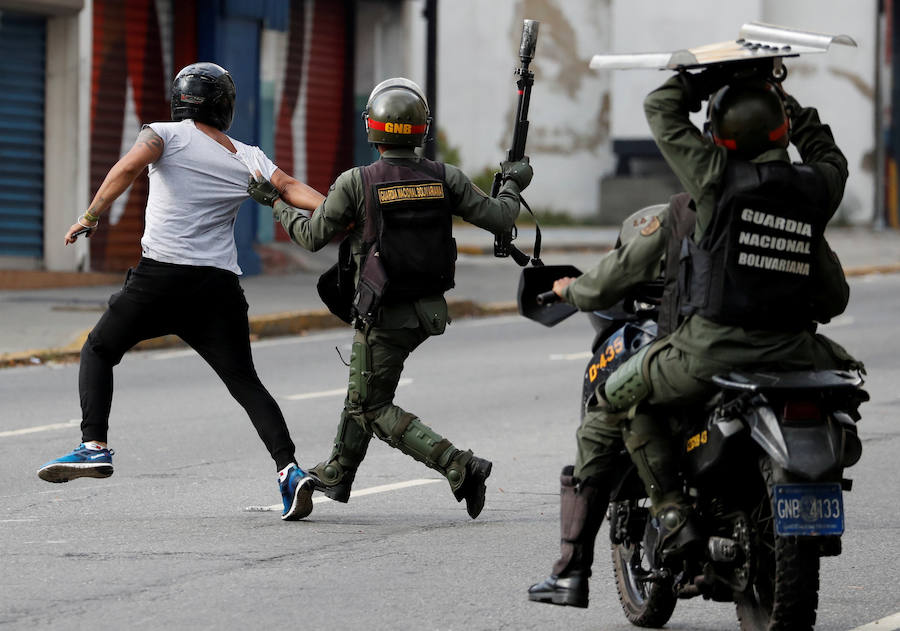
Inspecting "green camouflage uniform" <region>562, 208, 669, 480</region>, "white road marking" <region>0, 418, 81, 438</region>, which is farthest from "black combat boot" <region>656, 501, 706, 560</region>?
"white road marking" <region>0, 418, 81, 438</region>

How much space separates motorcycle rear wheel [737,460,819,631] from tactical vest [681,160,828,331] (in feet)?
1.45

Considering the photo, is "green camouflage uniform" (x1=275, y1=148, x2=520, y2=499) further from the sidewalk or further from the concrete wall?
the concrete wall

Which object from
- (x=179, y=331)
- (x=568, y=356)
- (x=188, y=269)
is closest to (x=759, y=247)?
(x=188, y=269)

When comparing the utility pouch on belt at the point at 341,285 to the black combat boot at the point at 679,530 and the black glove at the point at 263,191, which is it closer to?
the black glove at the point at 263,191

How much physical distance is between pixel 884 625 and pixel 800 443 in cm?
120

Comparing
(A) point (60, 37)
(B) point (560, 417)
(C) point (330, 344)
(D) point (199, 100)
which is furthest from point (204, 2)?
(D) point (199, 100)

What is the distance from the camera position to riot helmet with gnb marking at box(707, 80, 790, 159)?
4.80m

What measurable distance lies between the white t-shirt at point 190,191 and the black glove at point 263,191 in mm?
227

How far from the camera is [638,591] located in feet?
17.9

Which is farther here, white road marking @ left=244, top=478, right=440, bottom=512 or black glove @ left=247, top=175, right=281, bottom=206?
white road marking @ left=244, top=478, right=440, bottom=512

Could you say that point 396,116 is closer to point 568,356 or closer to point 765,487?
point 765,487

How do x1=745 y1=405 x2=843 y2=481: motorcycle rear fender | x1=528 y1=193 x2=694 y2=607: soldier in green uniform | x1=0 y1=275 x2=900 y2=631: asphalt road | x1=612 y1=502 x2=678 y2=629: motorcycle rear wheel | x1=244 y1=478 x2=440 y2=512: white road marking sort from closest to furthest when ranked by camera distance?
x1=745 y1=405 x2=843 y2=481: motorcycle rear fender
x1=528 y1=193 x2=694 y2=607: soldier in green uniform
x1=612 y1=502 x2=678 y2=629: motorcycle rear wheel
x1=0 y1=275 x2=900 y2=631: asphalt road
x1=244 y1=478 x2=440 y2=512: white road marking

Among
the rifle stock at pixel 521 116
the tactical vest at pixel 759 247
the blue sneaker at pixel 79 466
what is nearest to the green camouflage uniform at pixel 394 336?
the rifle stock at pixel 521 116

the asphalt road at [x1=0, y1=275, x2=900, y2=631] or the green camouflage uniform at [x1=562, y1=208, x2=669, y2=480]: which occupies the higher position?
the green camouflage uniform at [x1=562, y1=208, x2=669, y2=480]
